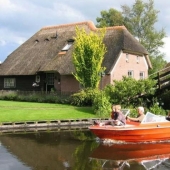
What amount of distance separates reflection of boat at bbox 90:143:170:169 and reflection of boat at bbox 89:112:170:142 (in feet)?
1.63

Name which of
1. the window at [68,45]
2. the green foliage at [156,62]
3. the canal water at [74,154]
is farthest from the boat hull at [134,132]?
the green foliage at [156,62]

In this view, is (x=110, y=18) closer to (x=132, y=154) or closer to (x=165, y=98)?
(x=165, y=98)

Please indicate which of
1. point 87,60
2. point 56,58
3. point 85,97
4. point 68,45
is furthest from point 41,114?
point 68,45

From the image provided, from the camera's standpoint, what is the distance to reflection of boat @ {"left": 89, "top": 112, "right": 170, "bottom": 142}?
58.8 feet

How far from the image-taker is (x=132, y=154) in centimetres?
1547

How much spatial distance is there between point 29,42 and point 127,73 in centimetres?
1595

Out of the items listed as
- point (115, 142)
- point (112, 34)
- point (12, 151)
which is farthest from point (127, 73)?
point (12, 151)

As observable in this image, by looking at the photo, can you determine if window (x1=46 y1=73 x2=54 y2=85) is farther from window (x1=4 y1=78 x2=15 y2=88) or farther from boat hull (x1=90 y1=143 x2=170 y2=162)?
boat hull (x1=90 y1=143 x2=170 y2=162)

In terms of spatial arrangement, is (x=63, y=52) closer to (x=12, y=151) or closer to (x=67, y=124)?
(x=67, y=124)

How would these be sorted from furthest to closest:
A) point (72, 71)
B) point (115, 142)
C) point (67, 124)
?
point (72, 71) → point (67, 124) → point (115, 142)

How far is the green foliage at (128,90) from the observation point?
2933 cm

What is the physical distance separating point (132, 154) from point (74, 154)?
2.60 m

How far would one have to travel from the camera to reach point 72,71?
125 feet

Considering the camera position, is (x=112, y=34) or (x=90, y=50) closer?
(x=90, y=50)
